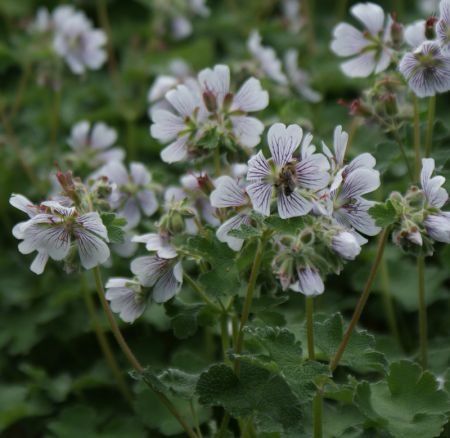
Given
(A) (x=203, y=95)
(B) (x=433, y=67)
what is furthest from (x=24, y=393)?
(B) (x=433, y=67)

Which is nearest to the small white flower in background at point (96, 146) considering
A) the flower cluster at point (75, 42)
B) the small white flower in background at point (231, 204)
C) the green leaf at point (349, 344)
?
the flower cluster at point (75, 42)

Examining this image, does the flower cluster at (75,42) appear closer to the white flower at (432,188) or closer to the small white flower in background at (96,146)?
the small white flower in background at (96,146)

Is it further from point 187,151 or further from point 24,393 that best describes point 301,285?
point 24,393

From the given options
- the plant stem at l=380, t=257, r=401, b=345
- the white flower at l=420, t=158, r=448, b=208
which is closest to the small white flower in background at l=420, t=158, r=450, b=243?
the white flower at l=420, t=158, r=448, b=208

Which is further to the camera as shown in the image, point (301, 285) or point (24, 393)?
point (24, 393)

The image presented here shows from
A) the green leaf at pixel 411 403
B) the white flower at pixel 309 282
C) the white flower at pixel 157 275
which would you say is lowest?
the green leaf at pixel 411 403

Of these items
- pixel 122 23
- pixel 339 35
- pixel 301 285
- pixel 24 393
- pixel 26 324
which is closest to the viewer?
pixel 301 285

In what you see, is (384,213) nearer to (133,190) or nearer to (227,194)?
(227,194)
